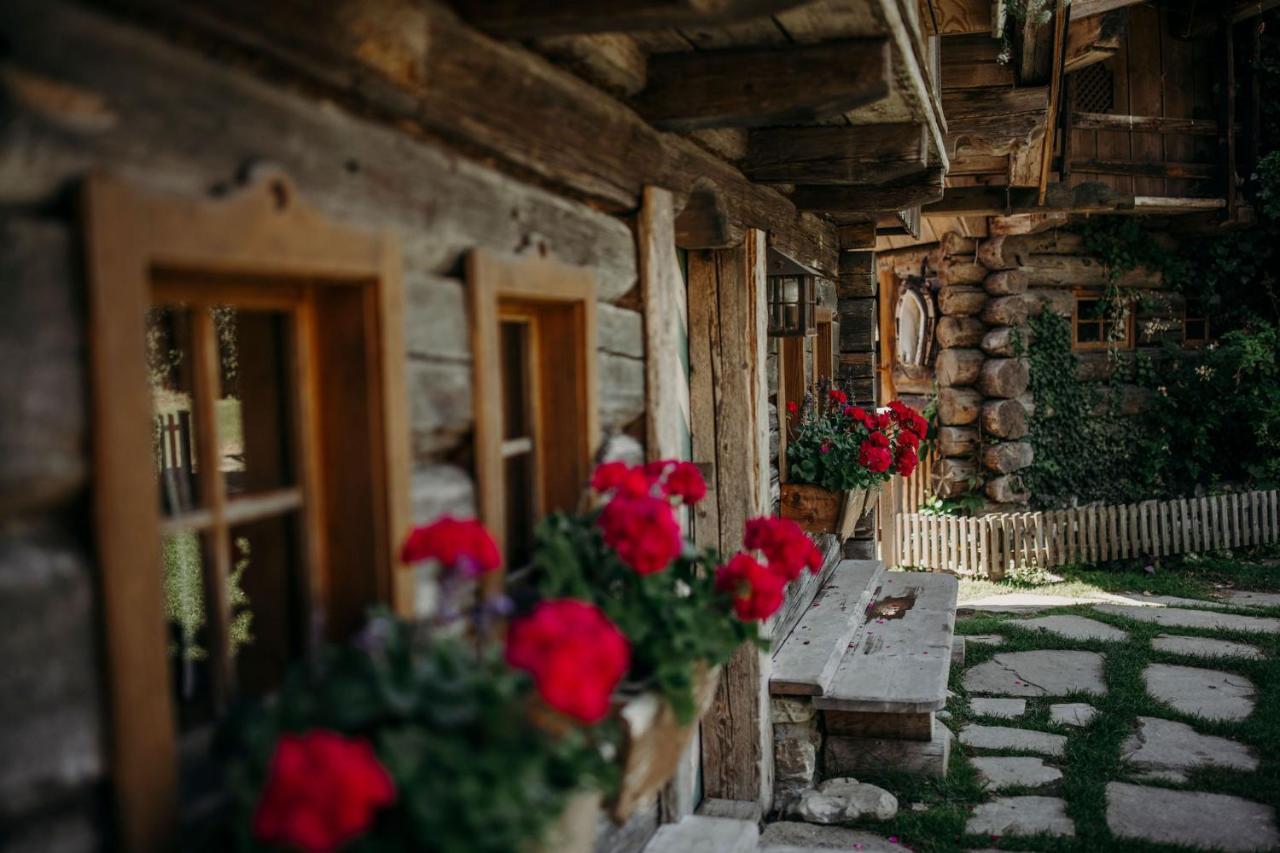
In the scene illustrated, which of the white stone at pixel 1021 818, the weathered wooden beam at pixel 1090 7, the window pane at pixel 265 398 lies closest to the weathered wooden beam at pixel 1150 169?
the weathered wooden beam at pixel 1090 7

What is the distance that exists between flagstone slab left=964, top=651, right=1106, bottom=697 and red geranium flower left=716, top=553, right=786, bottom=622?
4.58 metres

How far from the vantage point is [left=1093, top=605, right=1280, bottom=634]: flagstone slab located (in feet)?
26.7

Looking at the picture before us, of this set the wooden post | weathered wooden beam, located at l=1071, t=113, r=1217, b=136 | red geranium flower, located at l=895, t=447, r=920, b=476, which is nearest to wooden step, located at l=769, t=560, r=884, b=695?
the wooden post

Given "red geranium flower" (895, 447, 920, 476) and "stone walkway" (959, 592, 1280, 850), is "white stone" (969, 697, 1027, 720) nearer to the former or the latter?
"stone walkway" (959, 592, 1280, 850)

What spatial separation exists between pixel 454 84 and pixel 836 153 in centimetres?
230

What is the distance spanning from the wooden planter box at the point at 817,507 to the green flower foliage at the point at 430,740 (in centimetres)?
413

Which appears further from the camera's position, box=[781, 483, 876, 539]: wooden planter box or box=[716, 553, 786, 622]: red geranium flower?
box=[781, 483, 876, 539]: wooden planter box

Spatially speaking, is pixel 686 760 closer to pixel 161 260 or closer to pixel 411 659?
Answer: pixel 411 659

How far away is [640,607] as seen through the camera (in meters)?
2.61

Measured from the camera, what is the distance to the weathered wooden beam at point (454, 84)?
176 centimetres

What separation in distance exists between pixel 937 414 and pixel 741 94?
365 inches

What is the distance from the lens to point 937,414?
11844 millimetres

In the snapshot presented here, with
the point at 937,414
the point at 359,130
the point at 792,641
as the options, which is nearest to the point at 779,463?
the point at 792,641

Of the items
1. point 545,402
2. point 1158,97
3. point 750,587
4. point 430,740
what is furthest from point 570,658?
point 1158,97
